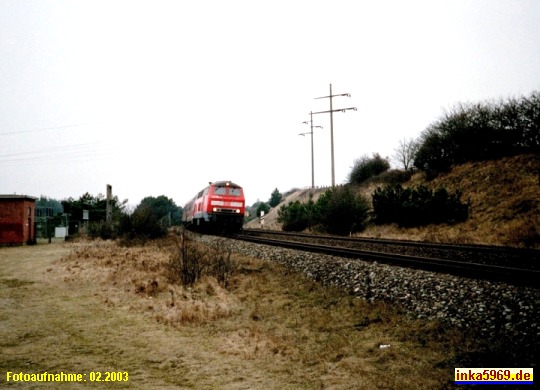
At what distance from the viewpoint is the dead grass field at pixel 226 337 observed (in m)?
3.90

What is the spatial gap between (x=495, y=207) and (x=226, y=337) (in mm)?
18340

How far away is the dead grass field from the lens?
3.90m

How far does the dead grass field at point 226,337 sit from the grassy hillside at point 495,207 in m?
10.2

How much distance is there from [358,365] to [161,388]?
214 cm

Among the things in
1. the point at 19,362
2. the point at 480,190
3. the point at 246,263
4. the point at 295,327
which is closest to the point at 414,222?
the point at 480,190

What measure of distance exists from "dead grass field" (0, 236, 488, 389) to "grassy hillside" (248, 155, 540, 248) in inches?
400

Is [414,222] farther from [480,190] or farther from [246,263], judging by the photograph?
[246,263]

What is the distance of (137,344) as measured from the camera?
4.99m

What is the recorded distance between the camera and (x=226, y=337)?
17.3 ft

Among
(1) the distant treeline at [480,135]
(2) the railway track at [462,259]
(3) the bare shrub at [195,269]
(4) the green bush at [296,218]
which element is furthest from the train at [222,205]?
(1) the distant treeline at [480,135]

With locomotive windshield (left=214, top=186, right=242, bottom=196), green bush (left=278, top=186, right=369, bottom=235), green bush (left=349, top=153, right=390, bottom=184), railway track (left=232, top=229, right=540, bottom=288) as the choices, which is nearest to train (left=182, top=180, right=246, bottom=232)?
locomotive windshield (left=214, top=186, right=242, bottom=196)

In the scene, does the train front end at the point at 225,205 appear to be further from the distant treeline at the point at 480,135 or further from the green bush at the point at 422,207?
the distant treeline at the point at 480,135

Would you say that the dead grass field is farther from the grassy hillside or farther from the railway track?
the grassy hillside

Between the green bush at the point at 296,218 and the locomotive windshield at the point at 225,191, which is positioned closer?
the locomotive windshield at the point at 225,191
